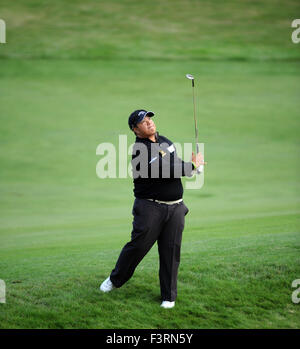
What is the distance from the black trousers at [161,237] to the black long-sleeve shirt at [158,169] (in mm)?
108

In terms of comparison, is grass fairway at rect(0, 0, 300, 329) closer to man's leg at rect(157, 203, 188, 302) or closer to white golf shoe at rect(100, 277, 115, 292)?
white golf shoe at rect(100, 277, 115, 292)

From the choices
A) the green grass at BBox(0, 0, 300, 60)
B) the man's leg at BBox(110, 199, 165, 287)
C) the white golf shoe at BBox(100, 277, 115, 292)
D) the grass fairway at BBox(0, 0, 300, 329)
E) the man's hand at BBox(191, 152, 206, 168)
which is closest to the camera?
the man's hand at BBox(191, 152, 206, 168)

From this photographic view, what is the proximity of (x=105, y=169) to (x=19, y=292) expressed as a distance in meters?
9.74

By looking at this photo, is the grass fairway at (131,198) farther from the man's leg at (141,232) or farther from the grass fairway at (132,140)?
the man's leg at (141,232)

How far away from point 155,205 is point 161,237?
351 mm

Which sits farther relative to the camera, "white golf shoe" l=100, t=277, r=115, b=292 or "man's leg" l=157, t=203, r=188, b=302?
"white golf shoe" l=100, t=277, r=115, b=292

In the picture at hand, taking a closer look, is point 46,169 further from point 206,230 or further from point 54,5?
point 54,5

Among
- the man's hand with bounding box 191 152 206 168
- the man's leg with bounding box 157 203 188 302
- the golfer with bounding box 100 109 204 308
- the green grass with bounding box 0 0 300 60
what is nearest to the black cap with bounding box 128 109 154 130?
the golfer with bounding box 100 109 204 308

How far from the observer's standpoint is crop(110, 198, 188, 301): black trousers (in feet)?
18.6

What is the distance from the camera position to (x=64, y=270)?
6.82 metres

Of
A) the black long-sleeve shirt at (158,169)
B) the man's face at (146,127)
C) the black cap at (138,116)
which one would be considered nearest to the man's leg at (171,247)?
the black long-sleeve shirt at (158,169)

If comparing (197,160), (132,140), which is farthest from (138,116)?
(132,140)

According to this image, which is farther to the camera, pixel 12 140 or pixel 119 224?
pixel 12 140
